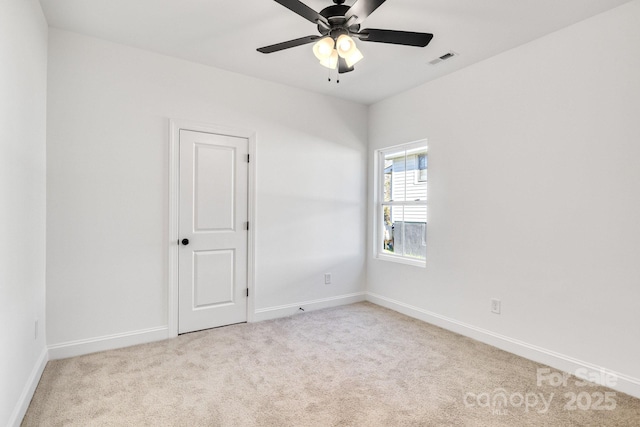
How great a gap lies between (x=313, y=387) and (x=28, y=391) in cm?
182

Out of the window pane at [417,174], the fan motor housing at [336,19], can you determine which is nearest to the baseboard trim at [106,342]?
the fan motor housing at [336,19]

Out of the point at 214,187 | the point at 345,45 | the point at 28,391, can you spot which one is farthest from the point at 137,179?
the point at 345,45

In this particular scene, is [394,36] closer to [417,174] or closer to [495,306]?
[417,174]

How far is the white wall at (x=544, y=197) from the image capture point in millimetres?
2299

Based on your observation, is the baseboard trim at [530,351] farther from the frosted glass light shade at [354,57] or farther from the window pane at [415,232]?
the frosted glass light shade at [354,57]

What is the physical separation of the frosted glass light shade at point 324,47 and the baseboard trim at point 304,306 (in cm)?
268

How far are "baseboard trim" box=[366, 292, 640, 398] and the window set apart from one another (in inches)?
23.4

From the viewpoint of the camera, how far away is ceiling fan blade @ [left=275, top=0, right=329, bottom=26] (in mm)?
1843

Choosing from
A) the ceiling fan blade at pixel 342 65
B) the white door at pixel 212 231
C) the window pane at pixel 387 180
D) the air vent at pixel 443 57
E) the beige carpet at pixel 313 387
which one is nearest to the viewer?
the beige carpet at pixel 313 387

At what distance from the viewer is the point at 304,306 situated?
3.98m

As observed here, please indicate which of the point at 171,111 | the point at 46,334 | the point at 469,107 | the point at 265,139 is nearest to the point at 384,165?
the point at 469,107

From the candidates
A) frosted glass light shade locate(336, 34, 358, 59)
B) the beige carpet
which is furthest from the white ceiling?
the beige carpet

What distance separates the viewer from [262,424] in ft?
6.23

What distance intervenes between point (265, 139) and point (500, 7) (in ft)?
7.98
